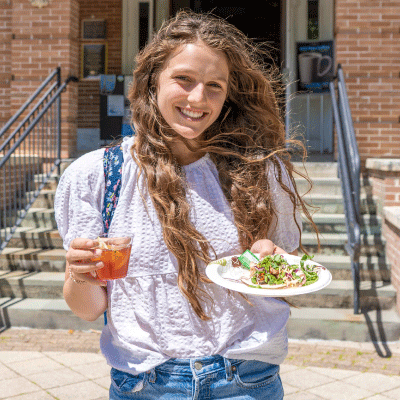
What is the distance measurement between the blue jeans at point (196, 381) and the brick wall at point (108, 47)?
28.1 ft

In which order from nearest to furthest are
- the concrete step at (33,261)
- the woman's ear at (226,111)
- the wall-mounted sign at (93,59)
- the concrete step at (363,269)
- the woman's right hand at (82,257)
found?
the woman's right hand at (82,257) → the woman's ear at (226,111) → the concrete step at (363,269) → the concrete step at (33,261) → the wall-mounted sign at (93,59)

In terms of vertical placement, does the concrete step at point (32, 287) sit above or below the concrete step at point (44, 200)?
below

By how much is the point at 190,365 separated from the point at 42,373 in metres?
2.76

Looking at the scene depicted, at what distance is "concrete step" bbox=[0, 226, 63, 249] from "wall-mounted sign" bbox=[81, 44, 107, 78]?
4.51m

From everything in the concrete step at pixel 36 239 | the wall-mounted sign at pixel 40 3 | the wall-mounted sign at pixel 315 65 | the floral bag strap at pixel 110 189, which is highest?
the wall-mounted sign at pixel 40 3

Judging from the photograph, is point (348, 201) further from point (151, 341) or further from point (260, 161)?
point (151, 341)

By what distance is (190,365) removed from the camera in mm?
1363

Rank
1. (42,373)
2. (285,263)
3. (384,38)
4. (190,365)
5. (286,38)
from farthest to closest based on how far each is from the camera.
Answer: (286,38) < (384,38) < (42,373) < (285,263) < (190,365)

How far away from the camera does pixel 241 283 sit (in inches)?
53.3

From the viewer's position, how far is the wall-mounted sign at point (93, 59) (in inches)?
372

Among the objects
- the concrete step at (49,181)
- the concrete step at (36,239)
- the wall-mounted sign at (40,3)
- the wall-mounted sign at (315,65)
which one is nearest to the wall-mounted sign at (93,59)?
the wall-mounted sign at (40,3)

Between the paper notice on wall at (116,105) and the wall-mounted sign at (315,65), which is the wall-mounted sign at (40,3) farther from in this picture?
the wall-mounted sign at (315,65)

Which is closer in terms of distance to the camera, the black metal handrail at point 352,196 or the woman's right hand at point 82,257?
the woman's right hand at point 82,257

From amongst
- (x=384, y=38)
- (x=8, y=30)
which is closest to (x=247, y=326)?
(x=384, y=38)
